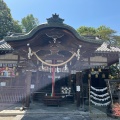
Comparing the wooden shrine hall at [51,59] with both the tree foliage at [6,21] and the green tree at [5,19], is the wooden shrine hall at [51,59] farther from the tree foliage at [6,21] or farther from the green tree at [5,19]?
the tree foliage at [6,21]

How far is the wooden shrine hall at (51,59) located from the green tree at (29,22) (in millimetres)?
32855

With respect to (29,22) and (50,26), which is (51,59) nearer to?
(50,26)

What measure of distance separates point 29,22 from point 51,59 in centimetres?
3851

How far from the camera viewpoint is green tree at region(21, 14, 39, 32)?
45344 mm

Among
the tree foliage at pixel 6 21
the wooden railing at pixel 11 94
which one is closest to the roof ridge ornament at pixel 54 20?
the wooden railing at pixel 11 94

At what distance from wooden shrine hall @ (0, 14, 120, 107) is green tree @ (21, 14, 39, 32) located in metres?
32.9

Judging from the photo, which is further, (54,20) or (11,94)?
(11,94)

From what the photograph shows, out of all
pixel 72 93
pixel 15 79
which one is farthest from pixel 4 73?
pixel 72 93

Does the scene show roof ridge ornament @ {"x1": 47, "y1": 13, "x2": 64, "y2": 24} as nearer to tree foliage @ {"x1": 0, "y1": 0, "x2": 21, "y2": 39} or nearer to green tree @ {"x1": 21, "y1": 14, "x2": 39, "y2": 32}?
tree foliage @ {"x1": 0, "y1": 0, "x2": 21, "y2": 39}

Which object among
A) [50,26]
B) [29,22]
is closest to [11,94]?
[50,26]

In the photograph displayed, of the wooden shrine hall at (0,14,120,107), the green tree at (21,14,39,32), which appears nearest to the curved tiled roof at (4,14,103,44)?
the wooden shrine hall at (0,14,120,107)

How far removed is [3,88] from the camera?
11.9 meters

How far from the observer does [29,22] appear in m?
46.3

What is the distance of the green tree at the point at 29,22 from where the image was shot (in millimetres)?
45344
